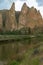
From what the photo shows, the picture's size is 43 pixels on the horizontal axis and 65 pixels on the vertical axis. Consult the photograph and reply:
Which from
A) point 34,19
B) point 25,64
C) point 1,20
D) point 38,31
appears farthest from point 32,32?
point 25,64

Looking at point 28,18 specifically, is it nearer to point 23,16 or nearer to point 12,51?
point 23,16

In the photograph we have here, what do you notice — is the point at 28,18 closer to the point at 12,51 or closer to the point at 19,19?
the point at 19,19

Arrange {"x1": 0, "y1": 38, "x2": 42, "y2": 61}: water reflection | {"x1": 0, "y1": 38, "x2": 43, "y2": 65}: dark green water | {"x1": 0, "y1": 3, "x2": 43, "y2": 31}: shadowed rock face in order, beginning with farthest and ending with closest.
Result: {"x1": 0, "y1": 3, "x2": 43, "y2": 31}: shadowed rock face, {"x1": 0, "y1": 38, "x2": 42, "y2": 61}: water reflection, {"x1": 0, "y1": 38, "x2": 43, "y2": 65}: dark green water

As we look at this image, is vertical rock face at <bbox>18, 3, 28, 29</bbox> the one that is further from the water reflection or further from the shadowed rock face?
the water reflection

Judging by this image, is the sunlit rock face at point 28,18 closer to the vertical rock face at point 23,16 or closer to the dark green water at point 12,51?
the vertical rock face at point 23,16

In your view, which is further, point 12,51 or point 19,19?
point 19,19

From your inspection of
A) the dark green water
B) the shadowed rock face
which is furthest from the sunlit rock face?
the dark green water

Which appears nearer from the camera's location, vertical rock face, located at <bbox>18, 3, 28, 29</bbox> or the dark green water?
the dark green water

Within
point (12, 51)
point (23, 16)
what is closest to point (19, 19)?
point (23, 16)

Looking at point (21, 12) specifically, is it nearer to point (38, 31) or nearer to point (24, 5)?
point (24, 5)

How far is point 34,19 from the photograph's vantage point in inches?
7200

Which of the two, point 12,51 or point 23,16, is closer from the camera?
point 12,51

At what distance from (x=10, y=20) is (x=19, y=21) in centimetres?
1042

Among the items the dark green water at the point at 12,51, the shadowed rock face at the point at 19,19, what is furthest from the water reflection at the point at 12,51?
the shadowed rock face at the point at 19,19
